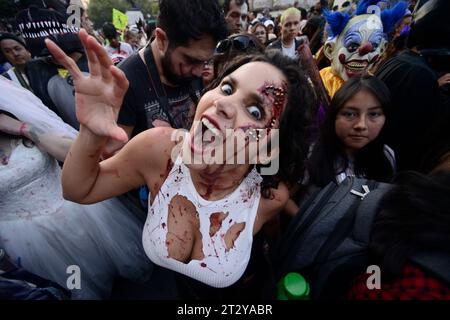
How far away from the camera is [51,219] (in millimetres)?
1480

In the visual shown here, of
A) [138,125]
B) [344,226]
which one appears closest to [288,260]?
[344,226]

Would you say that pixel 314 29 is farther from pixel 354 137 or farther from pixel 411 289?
pixel 411 289

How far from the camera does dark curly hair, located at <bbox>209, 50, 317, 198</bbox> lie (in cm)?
104

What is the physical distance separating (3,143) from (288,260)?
4.89ft

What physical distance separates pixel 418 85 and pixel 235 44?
1286 millimetres

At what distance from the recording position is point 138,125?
5.13 ft

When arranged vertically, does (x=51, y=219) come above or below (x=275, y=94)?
below

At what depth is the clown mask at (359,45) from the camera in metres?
2.03

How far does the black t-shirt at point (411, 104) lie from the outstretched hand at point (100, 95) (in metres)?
1.62

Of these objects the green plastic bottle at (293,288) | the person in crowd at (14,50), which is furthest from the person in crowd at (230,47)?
the person in crowd at (14,50)

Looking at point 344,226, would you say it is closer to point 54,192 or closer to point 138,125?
point 138,125

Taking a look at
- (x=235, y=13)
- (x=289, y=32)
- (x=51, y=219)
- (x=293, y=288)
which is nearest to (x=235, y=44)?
(x=293, y=288)

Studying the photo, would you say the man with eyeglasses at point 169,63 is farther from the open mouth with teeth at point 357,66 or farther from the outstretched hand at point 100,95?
the open mouth with teeth at point 357,66

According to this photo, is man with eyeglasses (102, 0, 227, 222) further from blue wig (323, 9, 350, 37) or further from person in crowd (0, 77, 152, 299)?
blue wig (323, 9, 350, 37)
